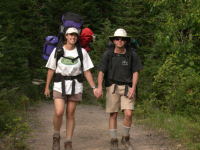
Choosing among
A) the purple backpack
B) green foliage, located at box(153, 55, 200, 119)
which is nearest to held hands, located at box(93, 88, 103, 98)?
the purple backpack

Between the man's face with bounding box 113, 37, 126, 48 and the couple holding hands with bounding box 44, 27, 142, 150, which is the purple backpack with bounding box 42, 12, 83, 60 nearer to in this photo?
the couple holding hands with bounding box 44, 27, 142, 150

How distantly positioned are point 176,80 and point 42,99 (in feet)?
23.9

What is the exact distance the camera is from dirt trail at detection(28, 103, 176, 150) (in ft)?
26.6

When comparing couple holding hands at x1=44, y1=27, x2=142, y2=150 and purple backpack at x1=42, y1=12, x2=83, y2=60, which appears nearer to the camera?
couple holding hands at x1=44, y1=27, x2=142, y2=150

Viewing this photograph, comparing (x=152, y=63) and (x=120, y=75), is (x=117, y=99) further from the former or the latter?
(x=152, y=63)

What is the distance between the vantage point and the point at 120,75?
7.58 metres

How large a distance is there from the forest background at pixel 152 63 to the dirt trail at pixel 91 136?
428 millimetres

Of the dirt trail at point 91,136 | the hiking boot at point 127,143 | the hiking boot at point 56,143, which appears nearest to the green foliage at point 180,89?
the dirt trail at point 91,136

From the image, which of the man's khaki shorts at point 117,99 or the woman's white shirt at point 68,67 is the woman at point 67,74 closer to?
the woman's white shirt at point 68,67

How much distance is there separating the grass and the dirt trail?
0.31 meters

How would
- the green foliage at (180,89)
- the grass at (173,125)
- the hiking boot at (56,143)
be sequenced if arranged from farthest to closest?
the green foliage at (180,89), the grass at (173,125), the hiking boot at (56,143)

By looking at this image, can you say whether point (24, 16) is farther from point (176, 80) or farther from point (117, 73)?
point (117, 73)

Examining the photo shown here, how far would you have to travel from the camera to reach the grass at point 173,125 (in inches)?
327

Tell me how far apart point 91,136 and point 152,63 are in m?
7.34
